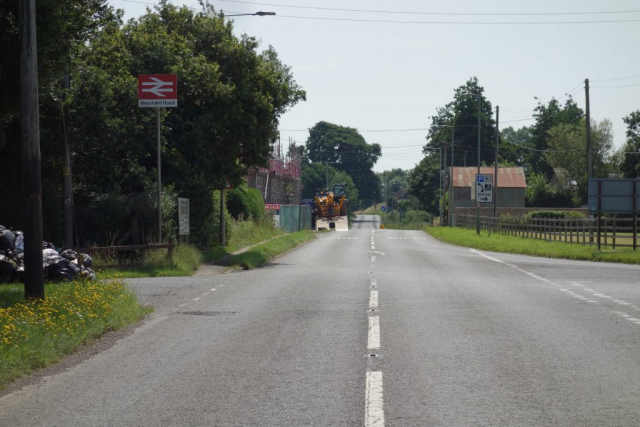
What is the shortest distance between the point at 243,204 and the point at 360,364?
120ft

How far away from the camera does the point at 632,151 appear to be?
275 ft

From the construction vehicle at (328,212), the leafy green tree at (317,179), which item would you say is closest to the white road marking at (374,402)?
the construction vehicle at (328,212)

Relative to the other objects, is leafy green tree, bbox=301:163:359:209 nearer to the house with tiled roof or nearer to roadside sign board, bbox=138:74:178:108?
the house with tiled roof

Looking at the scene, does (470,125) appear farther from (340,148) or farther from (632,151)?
(340,148)

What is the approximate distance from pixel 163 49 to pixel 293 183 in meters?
58.7

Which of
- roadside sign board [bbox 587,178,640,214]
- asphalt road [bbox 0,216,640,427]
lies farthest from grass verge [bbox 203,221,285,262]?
roadside sign board [bbox 587,178,640,214]

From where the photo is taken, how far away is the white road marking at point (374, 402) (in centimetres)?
650

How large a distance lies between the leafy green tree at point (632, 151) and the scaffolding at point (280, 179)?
33.4 metres

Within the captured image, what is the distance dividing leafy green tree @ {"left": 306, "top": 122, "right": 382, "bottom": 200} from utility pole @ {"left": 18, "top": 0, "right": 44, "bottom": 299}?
13989 centimetres

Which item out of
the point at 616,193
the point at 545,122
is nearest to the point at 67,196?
the point at 616,193

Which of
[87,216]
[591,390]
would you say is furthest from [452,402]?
[87,216]

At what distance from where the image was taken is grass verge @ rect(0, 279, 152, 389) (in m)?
8.95

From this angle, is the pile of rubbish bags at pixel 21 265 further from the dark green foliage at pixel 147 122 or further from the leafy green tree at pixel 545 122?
the leafy green tree at pixel 545 122

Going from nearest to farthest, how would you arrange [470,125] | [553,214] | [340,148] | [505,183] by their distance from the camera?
1. [553,214]
2. [505,183]
3. [470,125]
4. [340,148]
